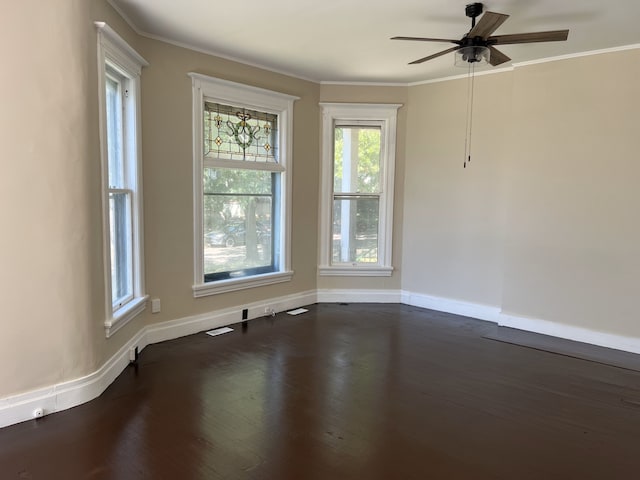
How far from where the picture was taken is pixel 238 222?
4793mm

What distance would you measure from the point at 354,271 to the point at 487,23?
3.40 m

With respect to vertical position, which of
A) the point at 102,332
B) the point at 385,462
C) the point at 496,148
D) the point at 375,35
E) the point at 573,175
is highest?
the point at 375,35

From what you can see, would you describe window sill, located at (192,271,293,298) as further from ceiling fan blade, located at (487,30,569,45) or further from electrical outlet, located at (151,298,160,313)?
ceiling fan blade, located at (487,30,569,45)

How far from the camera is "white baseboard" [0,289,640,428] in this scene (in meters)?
2.71

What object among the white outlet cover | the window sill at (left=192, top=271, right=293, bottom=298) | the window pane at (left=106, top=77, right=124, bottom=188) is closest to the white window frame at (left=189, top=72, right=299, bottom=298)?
the window sill at (left=192, top=271, right=293, bottom=298)

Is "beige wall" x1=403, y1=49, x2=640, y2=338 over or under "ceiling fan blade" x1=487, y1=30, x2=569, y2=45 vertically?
under

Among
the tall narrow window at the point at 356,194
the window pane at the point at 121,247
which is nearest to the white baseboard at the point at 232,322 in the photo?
the window pane at the point at 121,247

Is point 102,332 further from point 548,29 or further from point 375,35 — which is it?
point 548,29

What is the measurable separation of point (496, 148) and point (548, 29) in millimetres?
1432

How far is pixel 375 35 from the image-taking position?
3752 mm

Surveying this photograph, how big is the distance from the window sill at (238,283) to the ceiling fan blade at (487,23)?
3054 mm

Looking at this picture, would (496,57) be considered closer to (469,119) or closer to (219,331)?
(469,119)

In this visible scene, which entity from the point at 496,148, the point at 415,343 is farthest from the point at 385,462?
the point at 496,148

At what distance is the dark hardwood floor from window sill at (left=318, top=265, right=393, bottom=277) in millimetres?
1506
